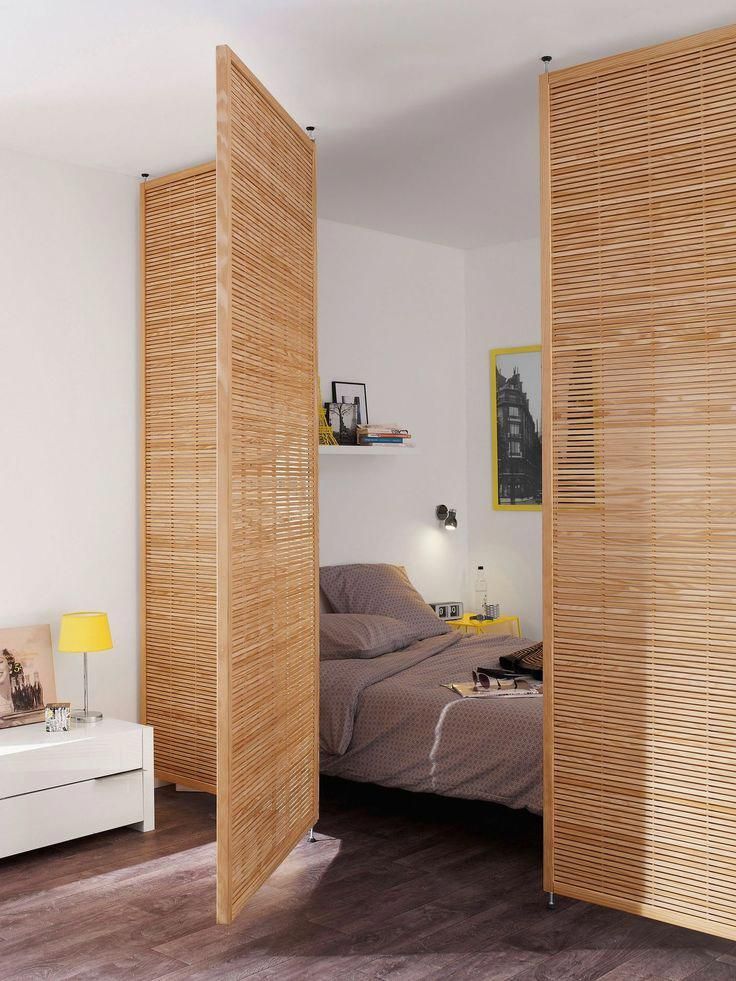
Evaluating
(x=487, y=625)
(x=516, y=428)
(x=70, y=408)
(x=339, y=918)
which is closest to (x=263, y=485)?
(x=339, y=918)

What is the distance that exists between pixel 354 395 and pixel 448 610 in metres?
1.47

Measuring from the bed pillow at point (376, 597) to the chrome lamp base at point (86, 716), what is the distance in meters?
1.43

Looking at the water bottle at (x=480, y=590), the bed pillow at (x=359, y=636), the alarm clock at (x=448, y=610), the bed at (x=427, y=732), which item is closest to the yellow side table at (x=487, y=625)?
the alarm clock at (x=448, y=610)

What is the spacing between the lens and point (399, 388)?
593cm

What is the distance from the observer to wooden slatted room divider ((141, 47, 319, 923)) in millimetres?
2943

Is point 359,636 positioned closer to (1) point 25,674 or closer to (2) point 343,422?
(2) point 343,422

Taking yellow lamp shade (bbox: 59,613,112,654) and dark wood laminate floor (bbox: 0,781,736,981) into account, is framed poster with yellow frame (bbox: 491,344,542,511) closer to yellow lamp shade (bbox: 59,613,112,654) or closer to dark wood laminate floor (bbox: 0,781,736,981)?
dark wood laminate floor (bbox: 0,781,736,981)

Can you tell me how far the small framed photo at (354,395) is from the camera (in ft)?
18.2

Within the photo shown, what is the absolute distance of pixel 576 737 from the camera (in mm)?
3119

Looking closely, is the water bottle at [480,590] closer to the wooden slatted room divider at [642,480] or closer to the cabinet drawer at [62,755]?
the cabinet drawer at [62,755]

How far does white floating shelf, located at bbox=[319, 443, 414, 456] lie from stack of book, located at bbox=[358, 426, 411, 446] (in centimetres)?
3

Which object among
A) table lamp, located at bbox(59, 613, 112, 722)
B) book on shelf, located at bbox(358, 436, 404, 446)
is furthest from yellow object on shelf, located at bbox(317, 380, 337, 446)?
table lamp, located at bbox(59, 613, 112, 722)

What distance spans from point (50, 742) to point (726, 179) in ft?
9.96

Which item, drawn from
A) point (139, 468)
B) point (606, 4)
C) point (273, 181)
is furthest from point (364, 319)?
point (606, 4)
